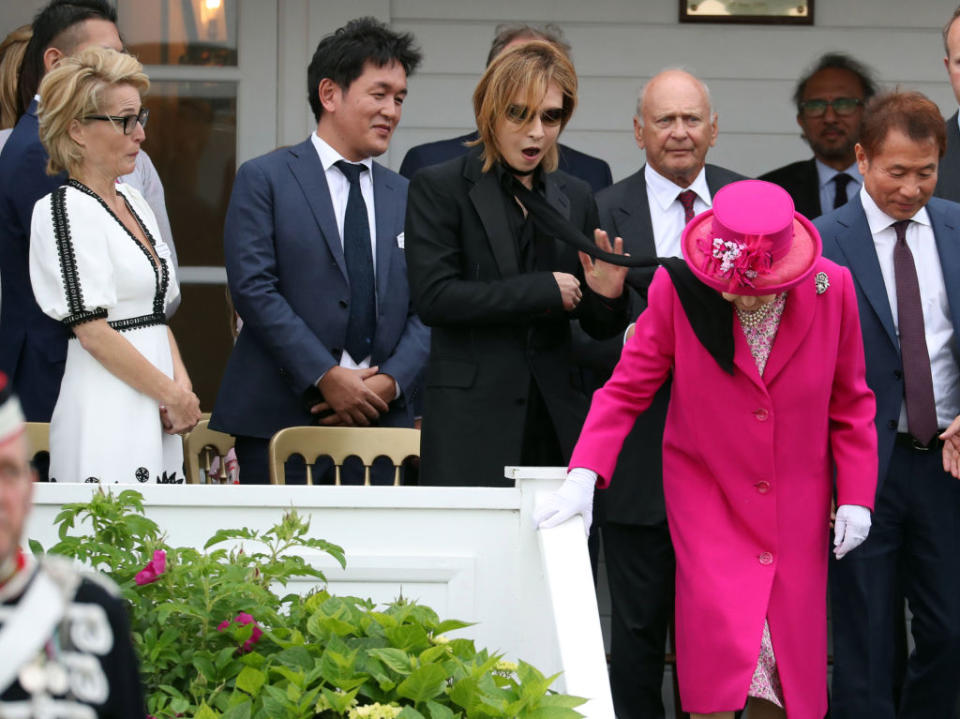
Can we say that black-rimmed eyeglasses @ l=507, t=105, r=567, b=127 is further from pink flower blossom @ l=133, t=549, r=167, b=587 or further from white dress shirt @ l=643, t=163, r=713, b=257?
pink flower blossom @ l=133, t=549, r=167, b=587

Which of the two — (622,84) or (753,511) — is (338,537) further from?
(622,84)

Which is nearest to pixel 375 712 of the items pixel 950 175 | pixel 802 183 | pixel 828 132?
pixel 950 175

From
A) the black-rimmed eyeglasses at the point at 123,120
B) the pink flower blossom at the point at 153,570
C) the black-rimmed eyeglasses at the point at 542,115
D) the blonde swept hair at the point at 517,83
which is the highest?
the blonde swept hair at the point at 517,83

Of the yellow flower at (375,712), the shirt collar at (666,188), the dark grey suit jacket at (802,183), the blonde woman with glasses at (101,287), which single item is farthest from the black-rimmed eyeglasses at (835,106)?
the yellow flower at (375,712)

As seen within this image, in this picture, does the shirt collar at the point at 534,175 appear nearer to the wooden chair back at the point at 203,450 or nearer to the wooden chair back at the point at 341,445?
the wooden chair back at the point at 341,445

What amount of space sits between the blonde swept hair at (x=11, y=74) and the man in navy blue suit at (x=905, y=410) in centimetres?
260

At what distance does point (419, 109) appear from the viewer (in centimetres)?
611

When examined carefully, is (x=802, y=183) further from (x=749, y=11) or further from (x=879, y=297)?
(x=879, y=297)

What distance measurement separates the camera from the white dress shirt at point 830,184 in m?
5.43

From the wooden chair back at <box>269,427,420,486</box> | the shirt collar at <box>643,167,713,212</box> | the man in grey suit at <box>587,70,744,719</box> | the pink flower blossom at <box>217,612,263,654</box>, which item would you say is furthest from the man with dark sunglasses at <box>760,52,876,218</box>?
the pink flower blossom at <box>217,612,263,654</box>

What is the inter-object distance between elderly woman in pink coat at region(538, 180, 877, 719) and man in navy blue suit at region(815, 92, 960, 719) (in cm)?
56

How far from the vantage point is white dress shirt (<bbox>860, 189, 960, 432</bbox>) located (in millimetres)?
4199

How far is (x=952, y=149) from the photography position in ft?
15.7

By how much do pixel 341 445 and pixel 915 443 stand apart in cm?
160
